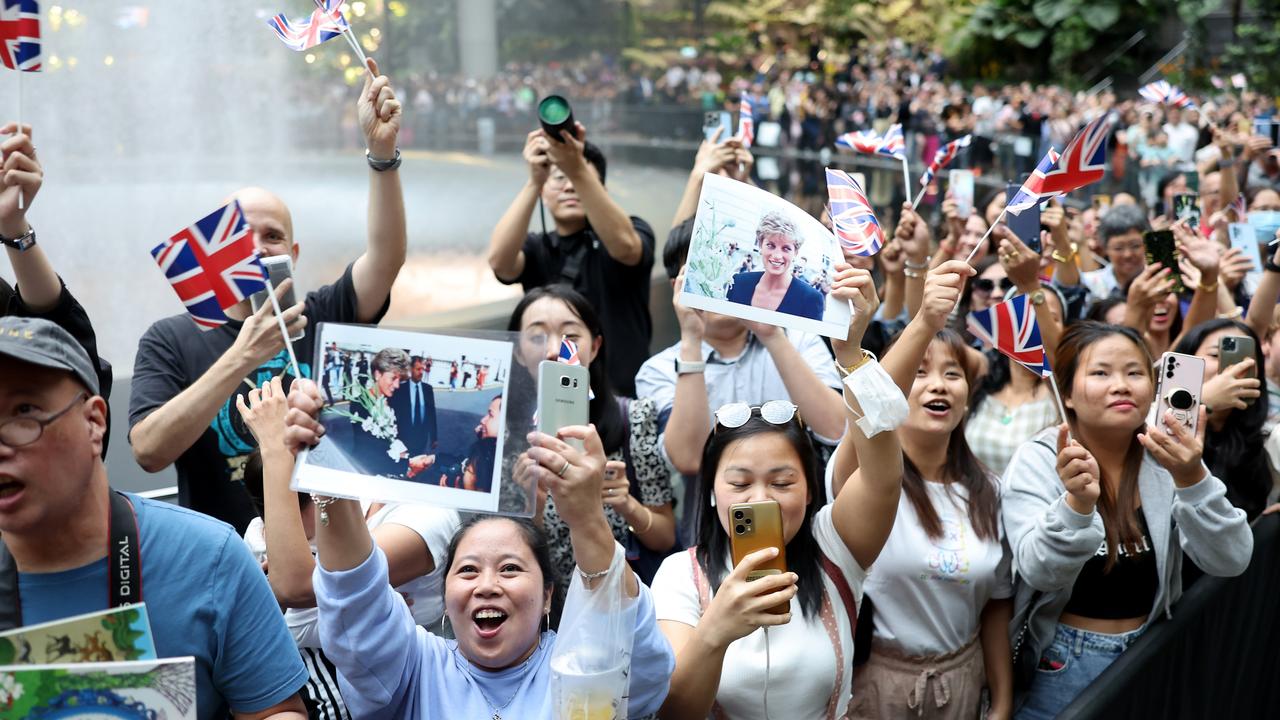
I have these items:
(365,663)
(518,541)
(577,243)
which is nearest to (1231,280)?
(577,243)

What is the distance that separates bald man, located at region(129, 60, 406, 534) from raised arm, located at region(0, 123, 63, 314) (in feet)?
0.97

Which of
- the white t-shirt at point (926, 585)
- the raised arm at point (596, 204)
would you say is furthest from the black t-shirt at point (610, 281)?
the white t-shirt at point (926, 585)

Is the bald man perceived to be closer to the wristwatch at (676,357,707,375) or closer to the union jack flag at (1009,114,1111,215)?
the wristwatch at (676,357,707,375)

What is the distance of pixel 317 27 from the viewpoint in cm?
362

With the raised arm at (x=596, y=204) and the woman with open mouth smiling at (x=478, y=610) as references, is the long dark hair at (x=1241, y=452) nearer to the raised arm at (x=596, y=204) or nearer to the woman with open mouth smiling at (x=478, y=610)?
the raised arm at (x=596, y=204)

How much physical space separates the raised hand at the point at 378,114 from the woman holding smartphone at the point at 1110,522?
2.02 m

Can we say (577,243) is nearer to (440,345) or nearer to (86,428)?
(440,345)

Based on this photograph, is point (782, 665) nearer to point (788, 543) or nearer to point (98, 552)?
point (788, 543)

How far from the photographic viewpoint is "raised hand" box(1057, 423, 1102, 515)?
3039 millimetres

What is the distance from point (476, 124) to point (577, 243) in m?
8.97

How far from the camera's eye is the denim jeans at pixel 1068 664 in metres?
3.35

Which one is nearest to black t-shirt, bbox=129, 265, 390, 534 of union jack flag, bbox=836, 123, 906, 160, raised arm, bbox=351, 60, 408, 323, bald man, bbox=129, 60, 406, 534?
bald man, bbox=129, 60, 406, 534

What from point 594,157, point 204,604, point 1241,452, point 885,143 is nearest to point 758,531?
point 204,604

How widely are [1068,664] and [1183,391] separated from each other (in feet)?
2.74
